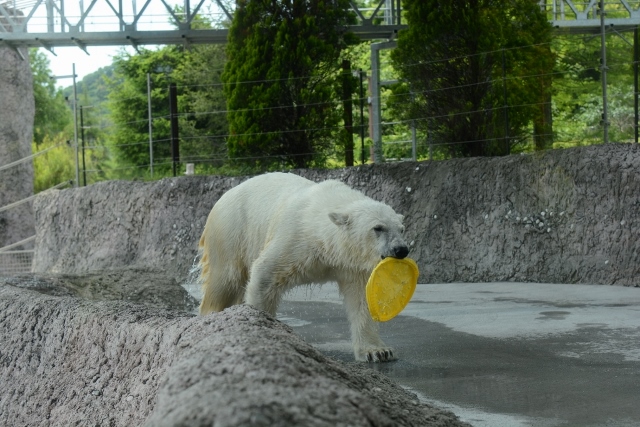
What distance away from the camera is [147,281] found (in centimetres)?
866

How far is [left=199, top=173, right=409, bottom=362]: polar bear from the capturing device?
17.7 ft

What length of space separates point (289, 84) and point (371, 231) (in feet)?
23.9

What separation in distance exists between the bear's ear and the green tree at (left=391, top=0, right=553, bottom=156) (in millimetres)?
5131

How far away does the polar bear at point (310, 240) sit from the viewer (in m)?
5.39

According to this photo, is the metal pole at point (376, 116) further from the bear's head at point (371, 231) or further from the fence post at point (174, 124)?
the bear's head at point (371, 231)

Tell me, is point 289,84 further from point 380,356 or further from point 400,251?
point 380,356

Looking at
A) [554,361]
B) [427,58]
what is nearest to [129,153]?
[427,58]

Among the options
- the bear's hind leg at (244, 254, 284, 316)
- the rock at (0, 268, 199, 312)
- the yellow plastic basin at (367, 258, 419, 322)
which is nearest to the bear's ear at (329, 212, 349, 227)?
the yellow plastic basin at (367, 258, 419, 322)

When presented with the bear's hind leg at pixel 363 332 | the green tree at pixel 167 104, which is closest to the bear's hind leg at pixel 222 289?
the bear's hind leg at pixel 363 332

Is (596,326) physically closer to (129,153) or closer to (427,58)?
(427,58)

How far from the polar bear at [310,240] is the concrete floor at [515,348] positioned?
0.45 m

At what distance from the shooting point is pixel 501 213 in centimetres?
949

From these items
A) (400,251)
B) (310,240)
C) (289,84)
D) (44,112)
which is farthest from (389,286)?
(44,112)

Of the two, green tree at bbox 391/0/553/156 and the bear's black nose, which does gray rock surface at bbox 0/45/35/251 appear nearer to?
green tree at bbox 391/0/553/156
